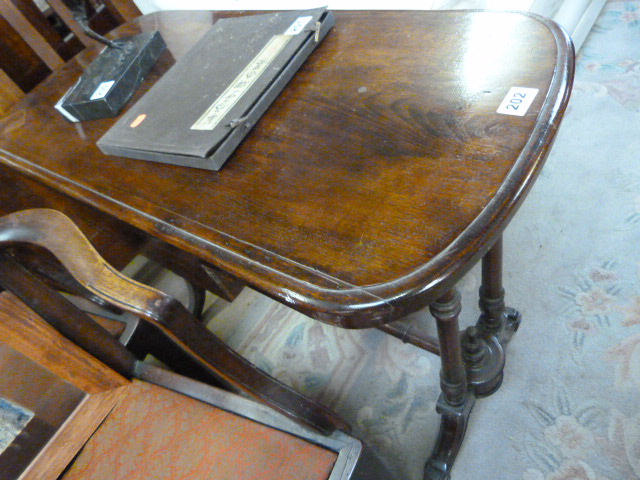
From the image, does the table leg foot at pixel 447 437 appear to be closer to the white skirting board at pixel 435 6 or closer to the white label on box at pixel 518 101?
the white label on box at pixel 518 101

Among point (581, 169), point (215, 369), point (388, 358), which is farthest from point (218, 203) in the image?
point (581, 169)

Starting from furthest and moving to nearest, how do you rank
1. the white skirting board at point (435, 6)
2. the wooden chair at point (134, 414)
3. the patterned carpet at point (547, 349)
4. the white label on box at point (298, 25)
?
the white skirting board at point (435, 6), the patterned carpet at point (547, 349), the white label on box at point (298, 25), the wooden chair at point (134, 414)

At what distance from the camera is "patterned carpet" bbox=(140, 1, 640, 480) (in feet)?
2.76

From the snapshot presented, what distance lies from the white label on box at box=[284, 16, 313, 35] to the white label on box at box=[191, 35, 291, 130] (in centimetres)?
2

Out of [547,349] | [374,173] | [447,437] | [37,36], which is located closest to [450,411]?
[447,437]

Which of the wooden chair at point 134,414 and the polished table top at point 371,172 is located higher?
the polished table top at point 371,172

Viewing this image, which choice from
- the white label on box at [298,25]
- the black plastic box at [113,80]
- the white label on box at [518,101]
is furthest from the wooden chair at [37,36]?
the white label on box at [518,101]

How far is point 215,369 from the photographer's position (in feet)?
1.81

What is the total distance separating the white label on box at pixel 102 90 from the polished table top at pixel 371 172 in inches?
4.0

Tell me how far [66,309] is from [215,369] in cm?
23

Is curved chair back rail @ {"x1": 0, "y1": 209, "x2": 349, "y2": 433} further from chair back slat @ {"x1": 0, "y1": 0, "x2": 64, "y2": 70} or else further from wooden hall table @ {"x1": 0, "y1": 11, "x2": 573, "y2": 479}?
chair back slat @ {"x1": 0, "y1": 0, "x2": 64, "y2": 70}

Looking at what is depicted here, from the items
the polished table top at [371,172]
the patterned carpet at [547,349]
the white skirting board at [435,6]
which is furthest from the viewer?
the white skirting board at [435,6]

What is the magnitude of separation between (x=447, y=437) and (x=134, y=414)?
556 millimetres

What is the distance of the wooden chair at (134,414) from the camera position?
1.86ft
